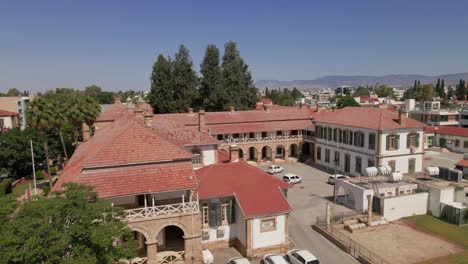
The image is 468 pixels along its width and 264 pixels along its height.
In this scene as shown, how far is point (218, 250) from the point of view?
2631 centimetres

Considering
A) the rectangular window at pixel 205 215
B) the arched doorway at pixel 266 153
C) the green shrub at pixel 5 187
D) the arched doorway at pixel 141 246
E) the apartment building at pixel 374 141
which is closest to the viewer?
the arched doorway at pixel 141 246

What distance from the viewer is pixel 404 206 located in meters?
32.7

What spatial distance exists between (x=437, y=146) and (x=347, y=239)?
50546mm

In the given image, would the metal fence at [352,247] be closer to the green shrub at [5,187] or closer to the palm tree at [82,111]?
the palm tree at [82,111]

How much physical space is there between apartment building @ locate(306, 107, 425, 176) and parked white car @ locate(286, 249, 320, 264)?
77.8ft

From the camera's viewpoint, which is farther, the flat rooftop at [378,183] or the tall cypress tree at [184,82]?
the tall cypress tree at [184,82]

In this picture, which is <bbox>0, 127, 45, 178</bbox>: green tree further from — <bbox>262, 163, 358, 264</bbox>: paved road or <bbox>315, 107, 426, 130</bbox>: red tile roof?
<bbox>315, 107, 426, 130</bbox>: red tile roof

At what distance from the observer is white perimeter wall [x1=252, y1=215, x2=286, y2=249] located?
25.2 meters

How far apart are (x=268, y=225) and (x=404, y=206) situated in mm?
15283

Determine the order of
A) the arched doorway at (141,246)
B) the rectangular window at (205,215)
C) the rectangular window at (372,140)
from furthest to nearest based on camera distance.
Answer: the rectangular window at (372,140)
the rectangular window at (205,215)
the arched doorway at (141,246)

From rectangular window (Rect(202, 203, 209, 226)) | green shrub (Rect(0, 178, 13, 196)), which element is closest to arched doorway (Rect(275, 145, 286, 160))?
rectangular window (Rect(202, 203, 209, 226))

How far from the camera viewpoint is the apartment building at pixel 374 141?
43.2 m

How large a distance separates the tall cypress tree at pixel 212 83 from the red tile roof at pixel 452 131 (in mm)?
41735

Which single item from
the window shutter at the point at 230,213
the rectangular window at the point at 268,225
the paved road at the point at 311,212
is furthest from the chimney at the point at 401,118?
the window shutter at the point at 230,213
